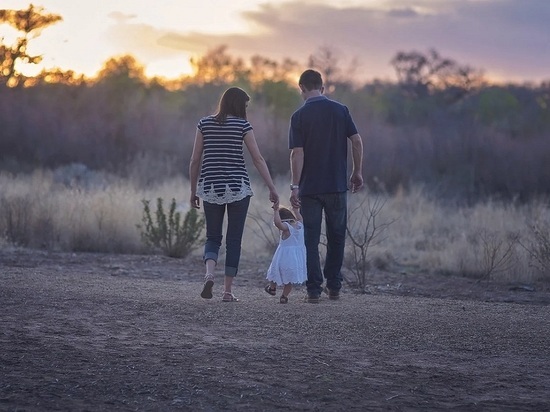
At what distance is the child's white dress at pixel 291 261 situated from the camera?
30.0ft

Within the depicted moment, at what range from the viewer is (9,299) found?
872cm

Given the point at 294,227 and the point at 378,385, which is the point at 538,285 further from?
the point at 378,385

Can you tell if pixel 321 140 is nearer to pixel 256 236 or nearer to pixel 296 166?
pixel 296 166

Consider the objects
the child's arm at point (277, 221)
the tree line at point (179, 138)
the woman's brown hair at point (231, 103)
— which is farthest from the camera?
the tree line at point (179, 138)

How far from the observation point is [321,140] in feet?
30.5

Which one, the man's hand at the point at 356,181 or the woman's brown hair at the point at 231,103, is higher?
the woman's brown hair at the point at 231,103

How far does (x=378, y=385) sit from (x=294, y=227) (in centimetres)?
327

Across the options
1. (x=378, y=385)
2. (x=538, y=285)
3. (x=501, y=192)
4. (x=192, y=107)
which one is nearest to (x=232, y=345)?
(x=378, y=385)

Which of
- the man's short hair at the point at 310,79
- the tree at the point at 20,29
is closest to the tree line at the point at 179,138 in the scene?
the tree at the point at 20,29

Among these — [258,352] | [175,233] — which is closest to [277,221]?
[258,352]

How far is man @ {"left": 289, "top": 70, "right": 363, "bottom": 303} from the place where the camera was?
9.27 meters

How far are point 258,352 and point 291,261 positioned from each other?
7.86 feet

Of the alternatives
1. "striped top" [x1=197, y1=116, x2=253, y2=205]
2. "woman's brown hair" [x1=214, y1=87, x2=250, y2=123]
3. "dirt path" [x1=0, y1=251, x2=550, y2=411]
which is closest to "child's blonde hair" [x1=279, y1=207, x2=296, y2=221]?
"striped top" [x1=197, y1=116, x2=253, y2=205]

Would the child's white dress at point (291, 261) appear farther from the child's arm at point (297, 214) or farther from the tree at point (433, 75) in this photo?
the tree at point (433, 75)
